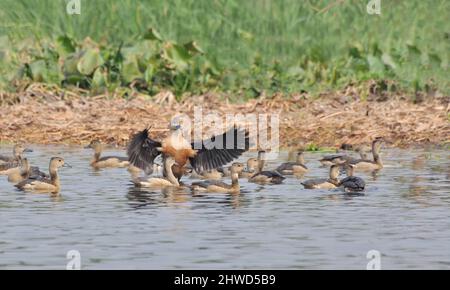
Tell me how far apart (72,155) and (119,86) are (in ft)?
13.8

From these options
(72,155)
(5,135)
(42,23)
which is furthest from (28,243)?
(42,23)

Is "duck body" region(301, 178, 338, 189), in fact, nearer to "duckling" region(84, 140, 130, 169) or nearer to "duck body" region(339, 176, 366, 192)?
"duck body" region(339, 176, 366, 192)

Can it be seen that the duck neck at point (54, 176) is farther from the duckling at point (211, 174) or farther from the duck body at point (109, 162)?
the duckling at point (211, 174)

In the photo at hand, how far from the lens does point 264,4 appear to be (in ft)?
92.7

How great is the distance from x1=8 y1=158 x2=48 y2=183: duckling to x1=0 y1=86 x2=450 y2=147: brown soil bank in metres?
4.13

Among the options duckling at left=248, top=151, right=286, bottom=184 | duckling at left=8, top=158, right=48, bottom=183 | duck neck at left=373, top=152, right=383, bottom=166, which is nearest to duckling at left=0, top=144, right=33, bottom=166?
duckling at left=8, top=158, right=48, bottom=183

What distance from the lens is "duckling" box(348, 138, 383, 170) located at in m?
20.2

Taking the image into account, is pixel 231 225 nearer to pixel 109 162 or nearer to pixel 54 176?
pixel 54 176

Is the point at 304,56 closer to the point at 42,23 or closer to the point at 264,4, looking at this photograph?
the point at 264,4

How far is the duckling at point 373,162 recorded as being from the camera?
794 inches

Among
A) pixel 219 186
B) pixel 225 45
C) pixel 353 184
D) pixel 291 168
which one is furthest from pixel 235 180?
pixel 225 45

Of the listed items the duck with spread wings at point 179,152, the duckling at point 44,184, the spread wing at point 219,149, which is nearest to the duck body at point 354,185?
the spread wing at point 219,149

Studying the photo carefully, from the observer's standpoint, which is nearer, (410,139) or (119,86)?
(410,139)
